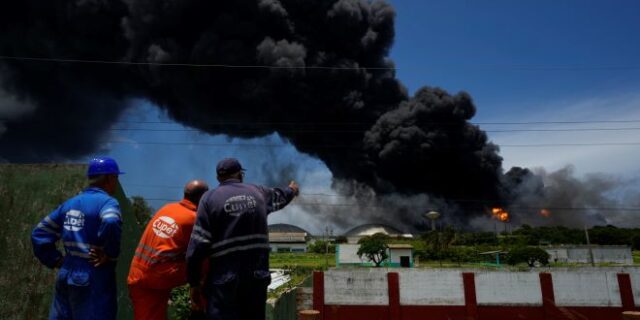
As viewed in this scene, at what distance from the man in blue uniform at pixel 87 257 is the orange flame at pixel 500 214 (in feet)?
220

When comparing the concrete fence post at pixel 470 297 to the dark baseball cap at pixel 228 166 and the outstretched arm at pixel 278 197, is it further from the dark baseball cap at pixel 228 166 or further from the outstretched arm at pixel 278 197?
the dark baseball cap at pixel 228 166

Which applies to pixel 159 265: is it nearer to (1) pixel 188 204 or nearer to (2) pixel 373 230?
(1) pixel 188 204

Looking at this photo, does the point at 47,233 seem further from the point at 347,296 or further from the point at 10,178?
the point at 347,296

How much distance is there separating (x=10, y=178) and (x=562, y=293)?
89.1 ft

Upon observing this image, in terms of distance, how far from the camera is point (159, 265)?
273 cm

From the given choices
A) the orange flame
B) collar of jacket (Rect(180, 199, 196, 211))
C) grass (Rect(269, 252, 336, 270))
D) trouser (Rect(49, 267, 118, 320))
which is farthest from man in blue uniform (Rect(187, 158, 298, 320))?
the orange flame

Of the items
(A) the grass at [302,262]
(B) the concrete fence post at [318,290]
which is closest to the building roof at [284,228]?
(A) the grass at [302,262]

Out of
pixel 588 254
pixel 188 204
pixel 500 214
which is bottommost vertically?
pixel 188 204

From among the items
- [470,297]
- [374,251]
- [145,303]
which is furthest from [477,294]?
[145,303]

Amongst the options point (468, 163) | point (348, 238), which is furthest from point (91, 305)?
point (348, 238)

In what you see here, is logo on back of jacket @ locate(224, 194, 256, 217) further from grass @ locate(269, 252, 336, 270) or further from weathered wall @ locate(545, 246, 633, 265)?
weathered wall @ locate(545, 246, 633, 265)

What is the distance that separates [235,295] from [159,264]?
58 centimetres

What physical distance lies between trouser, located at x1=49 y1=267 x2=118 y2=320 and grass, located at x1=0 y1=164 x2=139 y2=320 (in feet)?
3.09

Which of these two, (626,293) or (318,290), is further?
(318,290)
